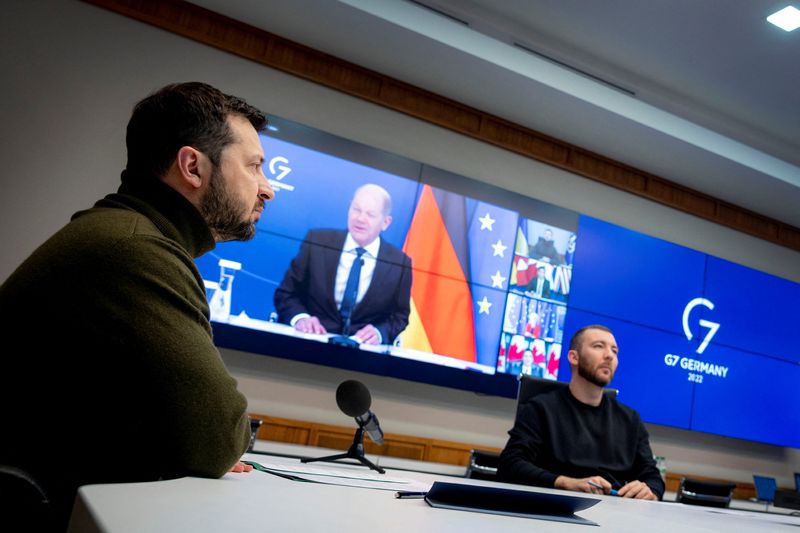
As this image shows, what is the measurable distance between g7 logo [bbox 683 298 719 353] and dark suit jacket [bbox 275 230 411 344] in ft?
8.13

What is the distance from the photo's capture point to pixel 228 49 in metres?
4.00

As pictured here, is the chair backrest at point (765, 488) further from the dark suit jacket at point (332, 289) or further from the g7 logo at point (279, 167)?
the g7 logo at point (279, 167)

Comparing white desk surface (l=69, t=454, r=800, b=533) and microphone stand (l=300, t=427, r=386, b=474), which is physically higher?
white desk surface (l=69, t=454, r=800, b=533)

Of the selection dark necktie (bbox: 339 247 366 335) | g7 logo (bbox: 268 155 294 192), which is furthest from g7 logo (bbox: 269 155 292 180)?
dark necktie (bbox: 339 247 366 335)

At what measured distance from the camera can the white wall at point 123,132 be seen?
3.59m

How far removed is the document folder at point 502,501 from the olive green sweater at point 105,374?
331 millimetres

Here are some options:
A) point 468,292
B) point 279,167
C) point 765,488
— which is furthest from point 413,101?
point 765,488

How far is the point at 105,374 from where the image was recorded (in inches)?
34.8

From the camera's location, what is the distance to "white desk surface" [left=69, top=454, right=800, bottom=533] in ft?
1.90

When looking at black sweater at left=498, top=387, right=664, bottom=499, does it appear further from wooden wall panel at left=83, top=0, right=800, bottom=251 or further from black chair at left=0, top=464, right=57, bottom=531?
wooden wall panel at left=83, top=0, right=800, bottom=251

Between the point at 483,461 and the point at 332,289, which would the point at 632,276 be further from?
the point at 332,289

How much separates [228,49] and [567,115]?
237 centimetres

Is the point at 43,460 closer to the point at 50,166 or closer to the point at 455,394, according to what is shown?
the point at 50,166

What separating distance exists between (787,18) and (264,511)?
409 cm
